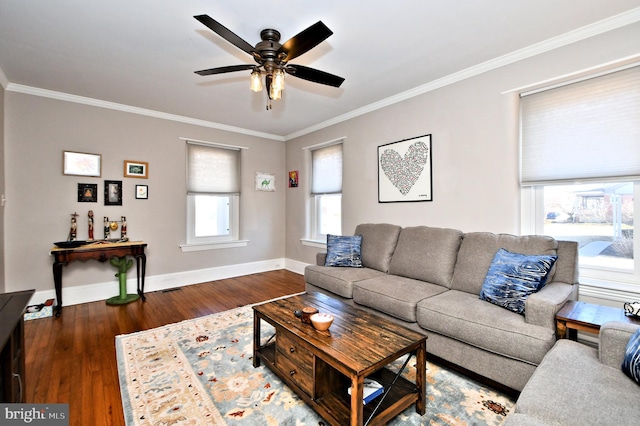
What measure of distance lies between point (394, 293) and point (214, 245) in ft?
10.9

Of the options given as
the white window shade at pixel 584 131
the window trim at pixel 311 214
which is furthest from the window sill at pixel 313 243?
the white window shade at pixel 584 131

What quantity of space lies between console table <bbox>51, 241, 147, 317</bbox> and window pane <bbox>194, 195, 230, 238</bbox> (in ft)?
3.33

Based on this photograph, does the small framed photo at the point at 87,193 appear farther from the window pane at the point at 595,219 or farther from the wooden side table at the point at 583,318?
the window pane at the point at 595,219

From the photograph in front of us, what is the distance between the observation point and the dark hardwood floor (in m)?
1.79

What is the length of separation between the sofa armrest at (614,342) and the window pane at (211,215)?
15.5 feet

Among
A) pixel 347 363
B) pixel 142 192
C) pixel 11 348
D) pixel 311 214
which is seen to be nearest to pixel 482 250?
pixel 347 363

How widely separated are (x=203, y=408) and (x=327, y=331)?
2.93 ft

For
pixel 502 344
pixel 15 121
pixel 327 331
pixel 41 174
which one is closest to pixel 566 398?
pixel 502 344

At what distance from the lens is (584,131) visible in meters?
2.30

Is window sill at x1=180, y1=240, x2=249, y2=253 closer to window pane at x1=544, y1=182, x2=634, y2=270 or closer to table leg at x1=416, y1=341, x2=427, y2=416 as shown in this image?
table leg at x1=416, y1=341, x2=427, y2=416

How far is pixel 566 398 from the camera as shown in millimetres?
1136

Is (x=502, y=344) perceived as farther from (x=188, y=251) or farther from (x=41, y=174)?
(x=41, y=174)

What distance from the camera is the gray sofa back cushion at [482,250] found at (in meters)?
2.26

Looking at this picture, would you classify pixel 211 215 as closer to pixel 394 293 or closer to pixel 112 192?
pixel 112 192
